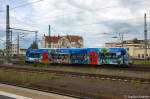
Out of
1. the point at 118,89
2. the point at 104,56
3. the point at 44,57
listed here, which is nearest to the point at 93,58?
the point at 104,56

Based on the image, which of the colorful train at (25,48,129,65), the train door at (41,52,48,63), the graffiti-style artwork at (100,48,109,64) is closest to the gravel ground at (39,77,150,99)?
the colorful train at (25,48,129,65)

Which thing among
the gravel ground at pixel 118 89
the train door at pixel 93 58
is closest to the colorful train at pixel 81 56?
the train door at pixel 93 58

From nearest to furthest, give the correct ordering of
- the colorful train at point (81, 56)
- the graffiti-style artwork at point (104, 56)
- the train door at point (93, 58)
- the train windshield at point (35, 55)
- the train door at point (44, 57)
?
the colorful train at point (81, 56) → the graffiti-style artwork at point (104, 56) → the train door at point (93, 58) → the train door at point (44, 57) → the train windshield at point (35, 55)

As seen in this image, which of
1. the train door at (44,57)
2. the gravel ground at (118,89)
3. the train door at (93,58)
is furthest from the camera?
the train door at (44,57)

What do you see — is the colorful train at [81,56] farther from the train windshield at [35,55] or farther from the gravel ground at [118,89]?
the gravel ground at [118,89]

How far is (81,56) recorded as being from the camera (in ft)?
157

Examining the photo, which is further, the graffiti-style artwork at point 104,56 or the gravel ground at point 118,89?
the graffiti-style artwork at point 104,56

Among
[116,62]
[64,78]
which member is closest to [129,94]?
[64,78]

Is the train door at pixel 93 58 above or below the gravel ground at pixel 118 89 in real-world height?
above

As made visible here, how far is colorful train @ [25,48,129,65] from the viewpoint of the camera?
43.8 m

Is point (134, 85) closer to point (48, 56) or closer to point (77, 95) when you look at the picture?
point (77, 95)

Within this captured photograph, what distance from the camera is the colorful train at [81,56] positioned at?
43800 mm

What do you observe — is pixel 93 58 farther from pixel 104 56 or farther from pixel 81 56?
pixel 81 56

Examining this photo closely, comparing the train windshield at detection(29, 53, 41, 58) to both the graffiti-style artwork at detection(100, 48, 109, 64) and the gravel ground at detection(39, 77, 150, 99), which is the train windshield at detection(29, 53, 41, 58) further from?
the gravel ground at detection(39, 77, 150, 99)
